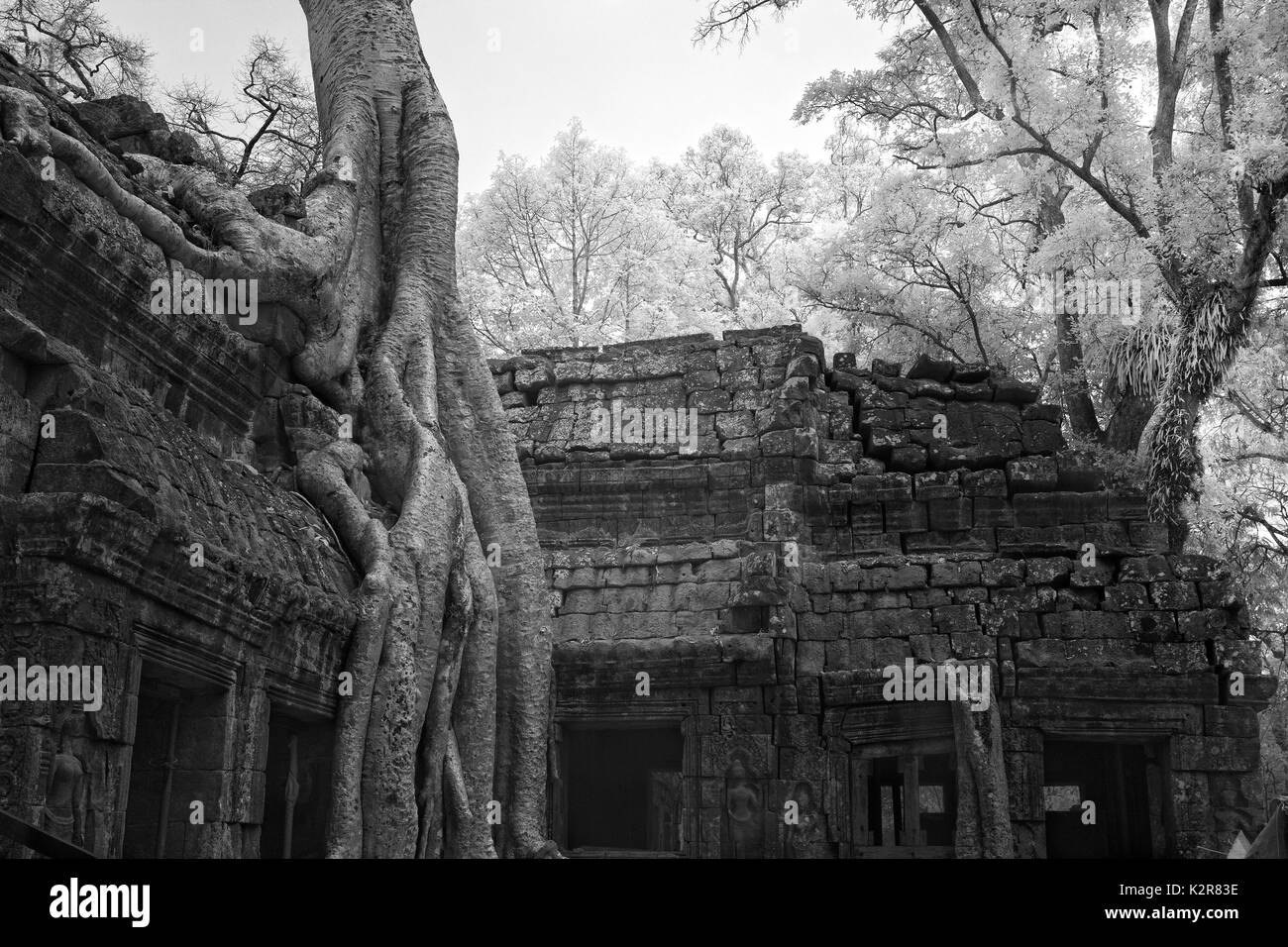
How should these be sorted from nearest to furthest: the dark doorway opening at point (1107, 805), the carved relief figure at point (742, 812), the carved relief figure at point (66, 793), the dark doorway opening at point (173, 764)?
the carved relief figure at point (66, 793)
the dark doorway opening at point (173, 764)
the carved relief figure at point (742, 812)
the dark doorway opening at point (1107, 805)

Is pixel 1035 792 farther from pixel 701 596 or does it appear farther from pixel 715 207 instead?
pixel 715 207

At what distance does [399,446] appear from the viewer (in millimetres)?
7012

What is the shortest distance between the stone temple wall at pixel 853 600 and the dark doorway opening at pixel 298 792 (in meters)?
2.96

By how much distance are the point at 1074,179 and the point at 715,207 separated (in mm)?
7053

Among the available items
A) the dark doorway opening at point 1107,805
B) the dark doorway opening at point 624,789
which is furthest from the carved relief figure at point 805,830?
the dark doorway opening at point 624,789

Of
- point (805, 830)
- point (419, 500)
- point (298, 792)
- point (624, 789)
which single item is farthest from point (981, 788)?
point (298, 792)

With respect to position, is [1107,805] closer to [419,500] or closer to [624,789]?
[624,789]

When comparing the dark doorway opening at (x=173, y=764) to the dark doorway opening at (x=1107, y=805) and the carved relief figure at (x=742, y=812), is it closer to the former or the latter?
the carved relief figure at (x=742, y=812)

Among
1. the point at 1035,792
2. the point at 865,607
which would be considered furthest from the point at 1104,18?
the point at 1035,792

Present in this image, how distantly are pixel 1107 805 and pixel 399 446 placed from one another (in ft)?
18.3

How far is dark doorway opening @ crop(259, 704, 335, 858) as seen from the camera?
599 centimetres

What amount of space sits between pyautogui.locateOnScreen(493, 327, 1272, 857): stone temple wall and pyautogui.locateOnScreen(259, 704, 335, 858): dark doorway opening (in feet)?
9.72

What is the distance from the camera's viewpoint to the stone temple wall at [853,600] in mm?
8406
